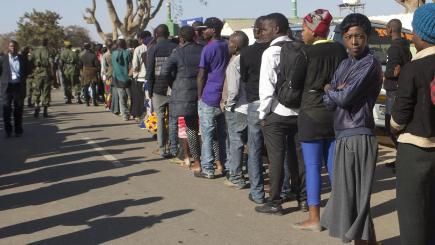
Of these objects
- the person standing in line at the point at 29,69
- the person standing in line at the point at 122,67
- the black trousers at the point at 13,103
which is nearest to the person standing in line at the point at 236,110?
the black trousers at the point at 13,103

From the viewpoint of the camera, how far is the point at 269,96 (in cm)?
577

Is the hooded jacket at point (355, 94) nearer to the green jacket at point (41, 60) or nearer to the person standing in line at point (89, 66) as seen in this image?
the green jacket at point (41, 60)

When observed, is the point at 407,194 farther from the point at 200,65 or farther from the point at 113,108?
the point at 113,108

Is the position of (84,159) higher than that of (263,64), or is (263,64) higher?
(263,64)

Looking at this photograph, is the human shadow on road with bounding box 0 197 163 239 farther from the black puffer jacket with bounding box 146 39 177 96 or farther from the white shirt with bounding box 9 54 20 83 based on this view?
the white shirt with bounding box 9 54 20 83

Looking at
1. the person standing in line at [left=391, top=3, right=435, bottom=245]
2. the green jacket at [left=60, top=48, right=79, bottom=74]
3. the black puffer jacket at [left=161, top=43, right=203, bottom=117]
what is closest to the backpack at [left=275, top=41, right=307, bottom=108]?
the person standing in line at [left=391, top=3, right=435, bottom=245]

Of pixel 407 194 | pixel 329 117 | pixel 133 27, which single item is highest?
pixel 133 27

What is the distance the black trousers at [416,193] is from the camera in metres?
3.67

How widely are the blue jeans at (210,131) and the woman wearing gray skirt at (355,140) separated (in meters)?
3.04

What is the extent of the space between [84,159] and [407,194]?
6.61 meters

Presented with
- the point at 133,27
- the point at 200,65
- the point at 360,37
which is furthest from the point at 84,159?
the point at 133,27

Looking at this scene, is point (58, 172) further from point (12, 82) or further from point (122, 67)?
point (122, 67)

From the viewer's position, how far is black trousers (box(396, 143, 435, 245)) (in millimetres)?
3670

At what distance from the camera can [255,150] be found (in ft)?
21.0
